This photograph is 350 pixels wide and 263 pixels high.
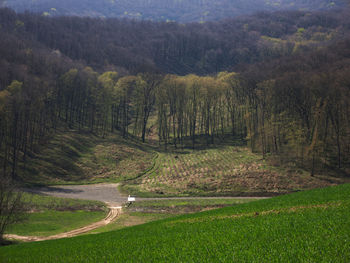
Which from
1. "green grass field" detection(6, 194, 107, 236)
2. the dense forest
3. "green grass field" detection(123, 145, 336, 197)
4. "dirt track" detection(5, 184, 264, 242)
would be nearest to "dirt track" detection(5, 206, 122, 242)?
"dirt track" detection(5, 184, 264, 242)

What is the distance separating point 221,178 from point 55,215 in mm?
34381

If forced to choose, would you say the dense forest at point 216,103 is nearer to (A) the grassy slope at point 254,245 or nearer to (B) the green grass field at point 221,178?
(B) the green grass field at point 221,178

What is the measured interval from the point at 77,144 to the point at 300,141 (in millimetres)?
60666

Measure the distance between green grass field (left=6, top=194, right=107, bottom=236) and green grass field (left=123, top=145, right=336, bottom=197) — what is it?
1216 centimetres

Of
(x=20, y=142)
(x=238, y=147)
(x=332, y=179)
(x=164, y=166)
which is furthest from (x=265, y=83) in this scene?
(x=20, y=142)

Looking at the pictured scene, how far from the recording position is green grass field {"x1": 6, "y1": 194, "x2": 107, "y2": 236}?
35.1 meters

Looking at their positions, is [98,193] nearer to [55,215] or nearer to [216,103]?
[55,215]

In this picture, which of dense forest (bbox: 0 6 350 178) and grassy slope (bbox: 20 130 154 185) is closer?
dense forest (bbox: 0 6 350 178)

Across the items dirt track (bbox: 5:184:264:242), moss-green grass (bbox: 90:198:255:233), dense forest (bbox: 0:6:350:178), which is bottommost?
dirt track (bbox: 5:184:264:242)

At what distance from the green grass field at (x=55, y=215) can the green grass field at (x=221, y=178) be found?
1216 cm

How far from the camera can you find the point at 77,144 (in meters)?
78.0

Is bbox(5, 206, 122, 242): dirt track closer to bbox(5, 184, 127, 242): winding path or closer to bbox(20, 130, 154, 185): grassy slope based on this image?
bbox(5, 184, 127, 242): winding path

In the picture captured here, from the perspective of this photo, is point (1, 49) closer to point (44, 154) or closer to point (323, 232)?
point (44, 154)

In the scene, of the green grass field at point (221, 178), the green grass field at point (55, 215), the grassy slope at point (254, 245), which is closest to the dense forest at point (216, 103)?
the green grass field at point (221, 178)
